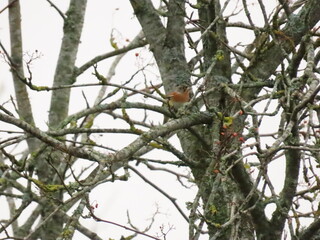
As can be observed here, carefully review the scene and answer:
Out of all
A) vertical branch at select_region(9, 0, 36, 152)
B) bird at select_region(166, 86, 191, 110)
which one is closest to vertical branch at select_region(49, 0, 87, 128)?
vertical branch at select_region(9, 0, 36, 152)

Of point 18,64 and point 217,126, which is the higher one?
point 18,64

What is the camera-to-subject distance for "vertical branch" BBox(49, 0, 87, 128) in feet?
28.7

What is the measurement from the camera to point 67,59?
887 cm

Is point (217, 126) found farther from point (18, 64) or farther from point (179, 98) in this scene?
point (18, 64)

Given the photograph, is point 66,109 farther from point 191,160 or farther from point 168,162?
point 191,160

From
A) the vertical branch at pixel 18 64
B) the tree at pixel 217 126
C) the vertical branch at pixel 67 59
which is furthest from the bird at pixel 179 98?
the vertical branch at pixel 18 64

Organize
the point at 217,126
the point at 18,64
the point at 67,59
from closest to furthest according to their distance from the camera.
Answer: the point at 217,126, the point at 18,64, the point at 67,59

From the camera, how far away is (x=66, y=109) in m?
8.96

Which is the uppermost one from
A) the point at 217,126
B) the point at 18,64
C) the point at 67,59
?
the point at 67,59

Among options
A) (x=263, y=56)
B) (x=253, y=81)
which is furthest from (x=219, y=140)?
(x=263, y=56)

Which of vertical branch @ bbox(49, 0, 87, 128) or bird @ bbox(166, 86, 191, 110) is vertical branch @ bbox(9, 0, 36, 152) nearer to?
vertical branch @ bbox(49, 0, 87, 128)

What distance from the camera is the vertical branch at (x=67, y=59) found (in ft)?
→ 28.7

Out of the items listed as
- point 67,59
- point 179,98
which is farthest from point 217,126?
point 67,59

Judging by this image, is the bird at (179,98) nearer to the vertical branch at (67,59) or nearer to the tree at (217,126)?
the tree at (217,126)
